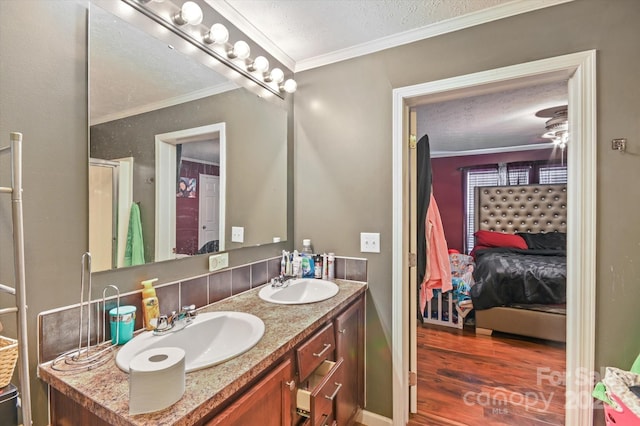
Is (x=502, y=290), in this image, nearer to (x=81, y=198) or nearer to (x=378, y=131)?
(x=378, y=131)

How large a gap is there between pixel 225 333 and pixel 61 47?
3.78ft

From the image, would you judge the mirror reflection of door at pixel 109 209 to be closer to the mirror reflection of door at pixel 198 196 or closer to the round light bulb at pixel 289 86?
the mirror reflection of door at pixel 198 196

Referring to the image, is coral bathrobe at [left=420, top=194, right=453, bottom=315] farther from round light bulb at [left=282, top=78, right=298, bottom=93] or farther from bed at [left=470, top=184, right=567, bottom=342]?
round light bulb at [left=282, top=78, right=298, bottom=93]

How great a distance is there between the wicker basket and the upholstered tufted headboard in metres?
5.25

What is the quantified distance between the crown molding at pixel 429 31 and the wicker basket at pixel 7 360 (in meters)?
1.94

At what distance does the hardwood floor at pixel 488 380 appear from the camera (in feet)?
6.01

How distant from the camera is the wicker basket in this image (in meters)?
0.71

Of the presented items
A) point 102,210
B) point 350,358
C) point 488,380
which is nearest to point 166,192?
point 102,210

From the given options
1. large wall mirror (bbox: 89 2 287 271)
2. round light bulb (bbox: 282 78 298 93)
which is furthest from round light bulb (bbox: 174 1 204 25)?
round light bulb (bbox: 282 78 298 93)

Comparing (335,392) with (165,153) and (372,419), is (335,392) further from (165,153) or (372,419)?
(165,153)

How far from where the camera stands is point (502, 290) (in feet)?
9.45

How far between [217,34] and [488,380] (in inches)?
112

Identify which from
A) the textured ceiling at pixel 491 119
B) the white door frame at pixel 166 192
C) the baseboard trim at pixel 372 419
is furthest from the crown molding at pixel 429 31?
the baseboard trim at pixel 372 419

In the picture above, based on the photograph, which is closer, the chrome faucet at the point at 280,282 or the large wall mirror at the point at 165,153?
the large wall mirror at the point at 165,153
